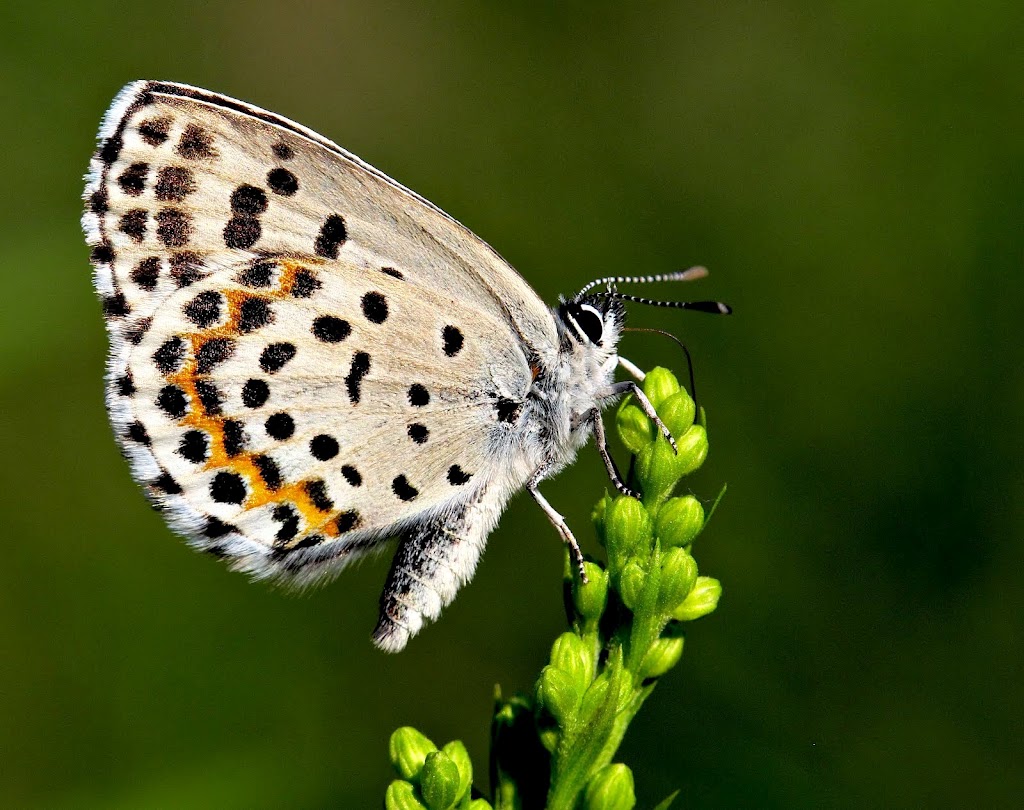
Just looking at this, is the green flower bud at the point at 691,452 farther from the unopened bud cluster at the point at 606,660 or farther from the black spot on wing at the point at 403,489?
the black spot on wing at the point at 403,489

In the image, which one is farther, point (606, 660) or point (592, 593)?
point (606, 660)

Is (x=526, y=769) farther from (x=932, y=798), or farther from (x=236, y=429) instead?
(x=932, y=798)

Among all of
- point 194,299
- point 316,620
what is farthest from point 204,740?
point 194,299

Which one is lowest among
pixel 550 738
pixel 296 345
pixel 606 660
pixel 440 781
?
pixel 440 781

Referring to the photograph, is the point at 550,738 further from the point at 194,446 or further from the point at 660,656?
the point at 194,446

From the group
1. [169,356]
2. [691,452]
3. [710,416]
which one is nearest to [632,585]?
[691,452]

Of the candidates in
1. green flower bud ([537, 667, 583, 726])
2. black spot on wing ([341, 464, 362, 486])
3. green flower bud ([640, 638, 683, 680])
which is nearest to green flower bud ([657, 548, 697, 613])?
green flower bud ([640, 638, 683, 680])
